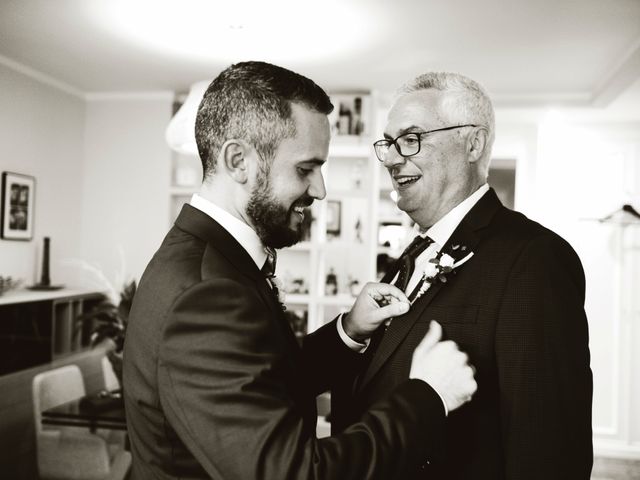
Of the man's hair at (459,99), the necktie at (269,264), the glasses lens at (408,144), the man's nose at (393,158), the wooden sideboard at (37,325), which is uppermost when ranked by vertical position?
the man's hair at (459,99)

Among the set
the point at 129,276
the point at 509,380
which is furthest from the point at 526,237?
the point at 129,276

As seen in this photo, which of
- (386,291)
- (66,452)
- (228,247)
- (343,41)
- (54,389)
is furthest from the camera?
(343,41)

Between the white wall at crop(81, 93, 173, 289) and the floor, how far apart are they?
460cm

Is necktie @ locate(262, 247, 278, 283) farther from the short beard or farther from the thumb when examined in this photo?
the thumb

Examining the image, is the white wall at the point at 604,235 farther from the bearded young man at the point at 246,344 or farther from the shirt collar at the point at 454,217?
the bearded young man at the point at 246,344

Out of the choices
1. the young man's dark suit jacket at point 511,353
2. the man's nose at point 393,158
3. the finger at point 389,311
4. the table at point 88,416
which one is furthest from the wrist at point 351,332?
the table at point 88,416

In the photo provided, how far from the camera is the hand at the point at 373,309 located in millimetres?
1521

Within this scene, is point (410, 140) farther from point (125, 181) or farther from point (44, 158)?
point (125, 181)

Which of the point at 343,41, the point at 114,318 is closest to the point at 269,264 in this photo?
the point at 114,318

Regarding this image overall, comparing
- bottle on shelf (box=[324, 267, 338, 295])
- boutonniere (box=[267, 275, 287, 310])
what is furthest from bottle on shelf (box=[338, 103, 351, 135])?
boutonniere (box=[267, 275, 287, 310])

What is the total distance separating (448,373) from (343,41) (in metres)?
3.39

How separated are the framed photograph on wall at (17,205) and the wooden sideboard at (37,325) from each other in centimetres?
50

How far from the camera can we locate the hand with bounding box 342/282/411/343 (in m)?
1.52

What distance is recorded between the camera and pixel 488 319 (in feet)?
4.57
